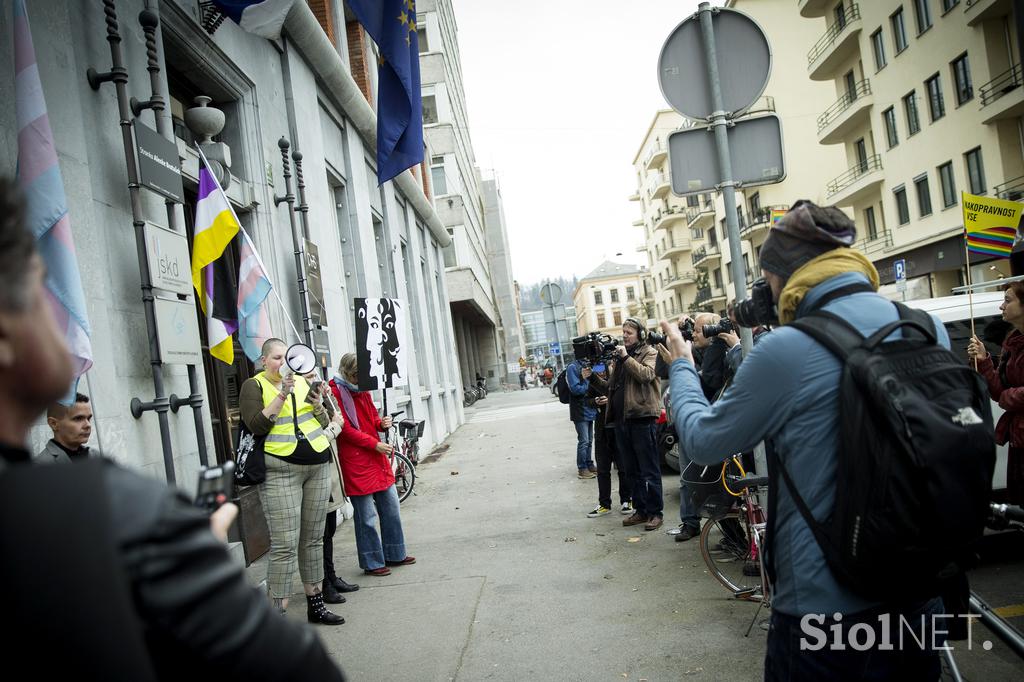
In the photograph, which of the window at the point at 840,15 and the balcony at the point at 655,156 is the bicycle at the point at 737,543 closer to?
the window at the point at 840,15

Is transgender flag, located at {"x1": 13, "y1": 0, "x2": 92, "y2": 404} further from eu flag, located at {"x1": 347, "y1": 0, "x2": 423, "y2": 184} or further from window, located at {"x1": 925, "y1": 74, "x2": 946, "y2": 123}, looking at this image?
window, located at {"x1": 925, "y1": 74, "x2": 946, "y2": 123}

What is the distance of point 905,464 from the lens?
1828mm

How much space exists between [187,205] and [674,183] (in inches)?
201

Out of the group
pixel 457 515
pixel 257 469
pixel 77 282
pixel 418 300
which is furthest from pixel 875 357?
pixel 418 300

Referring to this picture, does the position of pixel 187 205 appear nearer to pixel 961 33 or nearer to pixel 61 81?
pixel 61 81

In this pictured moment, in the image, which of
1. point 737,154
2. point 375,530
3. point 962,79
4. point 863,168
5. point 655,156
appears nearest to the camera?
point 737,154

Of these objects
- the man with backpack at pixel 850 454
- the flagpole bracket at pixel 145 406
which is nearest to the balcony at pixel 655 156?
the flagpole bracket at pixel 145 406

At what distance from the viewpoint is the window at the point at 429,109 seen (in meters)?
26.5

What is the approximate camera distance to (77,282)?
13.1 ft

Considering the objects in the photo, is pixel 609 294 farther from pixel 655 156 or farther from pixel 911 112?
pixel 911 112

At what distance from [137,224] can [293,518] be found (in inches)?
91.4

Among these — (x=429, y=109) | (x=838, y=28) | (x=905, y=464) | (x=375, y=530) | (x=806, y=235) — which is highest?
(x=838, y=28)

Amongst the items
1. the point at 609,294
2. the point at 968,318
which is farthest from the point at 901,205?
the point at 609,294

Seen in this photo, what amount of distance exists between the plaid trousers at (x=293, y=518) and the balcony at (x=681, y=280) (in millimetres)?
61965
